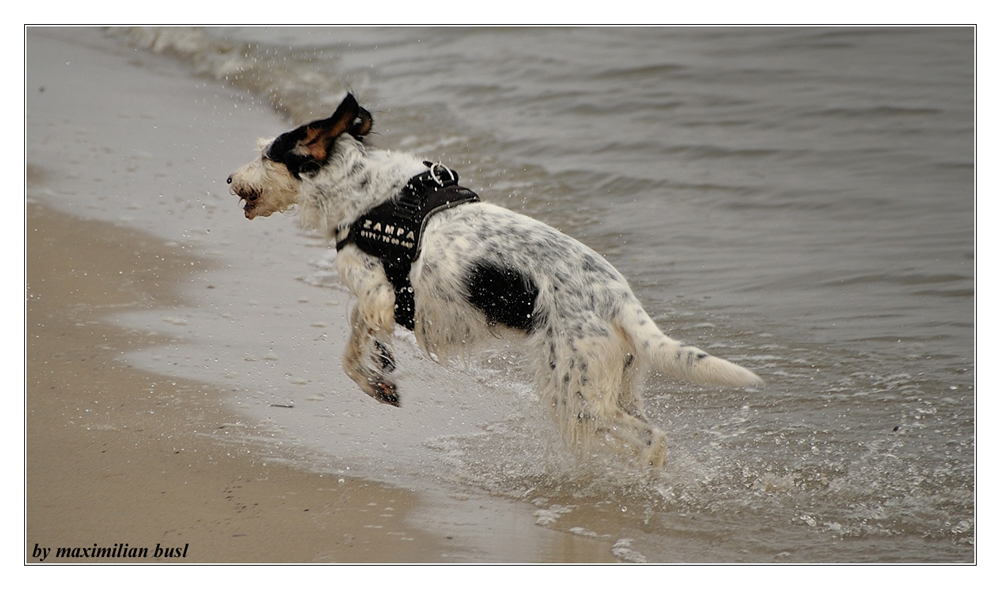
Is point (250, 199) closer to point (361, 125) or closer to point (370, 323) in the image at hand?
point (361, 125)

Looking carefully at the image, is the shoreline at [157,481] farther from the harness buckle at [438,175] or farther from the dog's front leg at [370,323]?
the harness buckle at [438,175]

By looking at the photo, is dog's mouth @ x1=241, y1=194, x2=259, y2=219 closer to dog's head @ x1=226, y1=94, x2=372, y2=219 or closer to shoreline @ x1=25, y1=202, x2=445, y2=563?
dog's head @ x1=226, y1=94, x2=372, y2=219

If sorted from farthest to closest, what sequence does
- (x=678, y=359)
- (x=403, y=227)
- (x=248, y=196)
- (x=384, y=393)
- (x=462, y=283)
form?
(x=248, y=196) → (x=384, y=393) → (x=403, y=227) → (x=462, y=283) → (x=678, y=359)

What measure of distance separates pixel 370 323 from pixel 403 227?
37 centimetres

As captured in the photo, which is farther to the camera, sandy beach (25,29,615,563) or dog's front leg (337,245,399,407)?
dog's front leg (337,245,399,407)

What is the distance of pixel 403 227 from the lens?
3.45 metres

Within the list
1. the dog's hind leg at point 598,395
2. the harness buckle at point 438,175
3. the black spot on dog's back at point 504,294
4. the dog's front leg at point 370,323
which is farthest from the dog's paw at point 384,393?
the harness buckle at point 438,175

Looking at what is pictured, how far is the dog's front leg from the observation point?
11.3 feet

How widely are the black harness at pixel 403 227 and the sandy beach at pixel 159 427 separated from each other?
735 millimetres

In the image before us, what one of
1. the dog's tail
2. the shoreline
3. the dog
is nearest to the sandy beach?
the shoreline

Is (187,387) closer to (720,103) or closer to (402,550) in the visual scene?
(402,550)

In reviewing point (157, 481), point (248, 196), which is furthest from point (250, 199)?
point (157, 481)

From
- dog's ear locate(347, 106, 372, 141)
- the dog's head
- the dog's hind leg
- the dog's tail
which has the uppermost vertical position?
dog's ear locate(347, 106, 372, 141)

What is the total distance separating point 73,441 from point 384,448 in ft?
3.81
